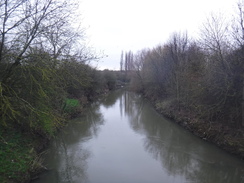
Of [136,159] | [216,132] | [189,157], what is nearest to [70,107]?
[136,159]

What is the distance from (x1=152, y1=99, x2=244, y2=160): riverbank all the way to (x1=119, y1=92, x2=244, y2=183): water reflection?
0.32 m

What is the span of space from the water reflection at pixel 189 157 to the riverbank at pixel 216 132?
32 cm

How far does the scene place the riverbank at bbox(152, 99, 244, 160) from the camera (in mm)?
8227

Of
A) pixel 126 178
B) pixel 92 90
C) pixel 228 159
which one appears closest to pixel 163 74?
pixel 92 90

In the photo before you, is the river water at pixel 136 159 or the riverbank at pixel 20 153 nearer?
the riverbank at pixel 20 153

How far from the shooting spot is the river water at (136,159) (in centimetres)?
671

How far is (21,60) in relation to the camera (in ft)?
20.3

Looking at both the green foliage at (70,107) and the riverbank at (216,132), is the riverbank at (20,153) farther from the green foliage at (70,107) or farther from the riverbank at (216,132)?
the riverbank at (216,132)

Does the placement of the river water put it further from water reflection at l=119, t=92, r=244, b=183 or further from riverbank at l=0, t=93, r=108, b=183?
riverbank at l=0, t=93, r=108, b=183

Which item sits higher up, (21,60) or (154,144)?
(21,60)

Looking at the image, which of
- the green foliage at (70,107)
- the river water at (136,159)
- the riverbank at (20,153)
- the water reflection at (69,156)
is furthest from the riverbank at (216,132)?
the green foliage at (70,107)

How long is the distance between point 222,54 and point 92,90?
1757 centimetres

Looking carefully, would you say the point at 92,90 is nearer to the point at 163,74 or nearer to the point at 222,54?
the point at 163,74

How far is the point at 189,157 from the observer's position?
847cm
